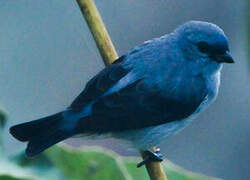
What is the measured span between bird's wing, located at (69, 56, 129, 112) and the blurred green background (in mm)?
3032

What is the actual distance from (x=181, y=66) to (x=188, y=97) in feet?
0.45

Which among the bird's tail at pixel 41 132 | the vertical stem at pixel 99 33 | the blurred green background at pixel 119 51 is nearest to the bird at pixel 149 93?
the bird's tail at pixel 41 132

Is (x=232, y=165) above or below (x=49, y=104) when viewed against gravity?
below

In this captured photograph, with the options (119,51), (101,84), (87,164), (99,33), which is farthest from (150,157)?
(119,51)

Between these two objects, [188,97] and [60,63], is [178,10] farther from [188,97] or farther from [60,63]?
[188,97]

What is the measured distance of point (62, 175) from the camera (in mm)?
2539

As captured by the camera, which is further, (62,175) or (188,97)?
(188,97)

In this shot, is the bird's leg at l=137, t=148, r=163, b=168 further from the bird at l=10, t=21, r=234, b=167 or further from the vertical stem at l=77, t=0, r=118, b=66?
the vertical stem at l=77, t=0, r=118, b=66

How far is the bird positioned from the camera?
2785mm

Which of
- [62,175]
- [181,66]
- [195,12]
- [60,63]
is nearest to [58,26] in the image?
[60,63]

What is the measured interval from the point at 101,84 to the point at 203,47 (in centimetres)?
47

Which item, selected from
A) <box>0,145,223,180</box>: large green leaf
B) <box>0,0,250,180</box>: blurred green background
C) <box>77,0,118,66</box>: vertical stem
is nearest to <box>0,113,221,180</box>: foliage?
<box>0,145,223,180</box>: large green leaf

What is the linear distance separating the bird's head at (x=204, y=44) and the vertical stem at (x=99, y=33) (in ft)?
1.40

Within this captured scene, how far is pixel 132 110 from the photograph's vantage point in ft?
9.35
